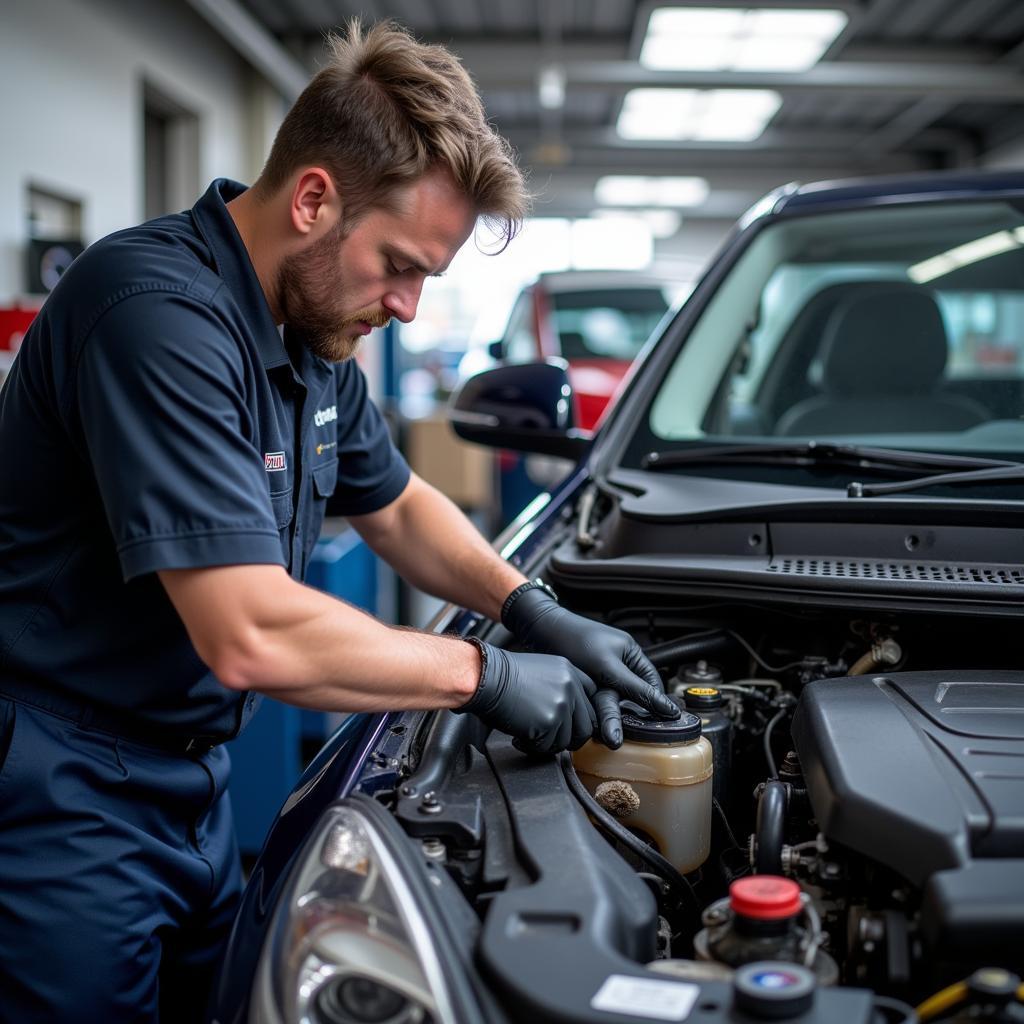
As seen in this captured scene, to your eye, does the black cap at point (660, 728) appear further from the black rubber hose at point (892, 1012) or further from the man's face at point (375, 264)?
the man's face at point (375, 264)

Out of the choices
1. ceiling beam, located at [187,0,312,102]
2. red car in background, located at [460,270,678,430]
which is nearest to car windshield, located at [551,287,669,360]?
red car in background, located at [460,270,678,430]

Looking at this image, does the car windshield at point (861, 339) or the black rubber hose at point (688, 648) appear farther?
the car windshield at point (861, 339)

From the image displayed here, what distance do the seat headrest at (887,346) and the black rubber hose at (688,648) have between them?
2.45ft

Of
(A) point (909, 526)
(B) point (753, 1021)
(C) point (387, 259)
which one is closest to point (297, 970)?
(B) point (753, 1021)

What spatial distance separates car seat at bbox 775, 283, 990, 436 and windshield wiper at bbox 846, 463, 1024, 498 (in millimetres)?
385

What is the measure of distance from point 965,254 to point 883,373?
0.34 meters

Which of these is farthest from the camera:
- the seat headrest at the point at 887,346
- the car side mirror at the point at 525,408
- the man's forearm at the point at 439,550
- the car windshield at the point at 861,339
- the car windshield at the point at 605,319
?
the car windshield at the point at 605,319

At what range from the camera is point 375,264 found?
4.75 ft

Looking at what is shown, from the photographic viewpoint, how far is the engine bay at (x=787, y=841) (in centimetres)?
93

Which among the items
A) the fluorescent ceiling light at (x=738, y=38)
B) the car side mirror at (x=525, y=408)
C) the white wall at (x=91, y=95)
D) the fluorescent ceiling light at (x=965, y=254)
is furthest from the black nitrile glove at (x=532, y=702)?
the fluorescent ceiling light at (x=738, y=38)

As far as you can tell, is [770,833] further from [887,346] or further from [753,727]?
[887,346]

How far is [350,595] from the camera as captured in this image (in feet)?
12.8

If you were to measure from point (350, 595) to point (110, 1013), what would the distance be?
259 centimetres

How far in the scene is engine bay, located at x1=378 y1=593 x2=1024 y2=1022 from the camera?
926mm
